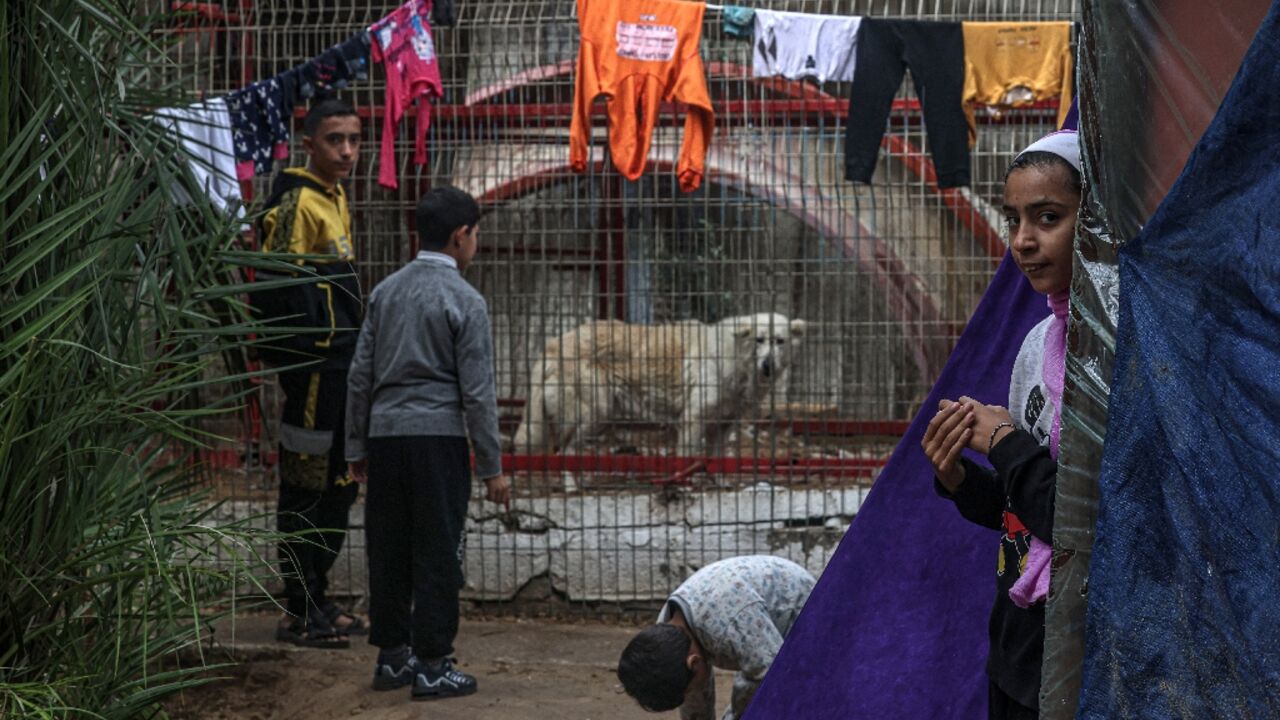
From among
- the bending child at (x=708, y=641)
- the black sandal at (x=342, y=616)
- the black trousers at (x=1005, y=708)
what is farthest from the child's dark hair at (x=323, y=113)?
the black trousers at (x=1005, y=708)

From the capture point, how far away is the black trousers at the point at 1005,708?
8.55 feet

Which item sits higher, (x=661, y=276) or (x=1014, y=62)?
(x=1014, y=62)

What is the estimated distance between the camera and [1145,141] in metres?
2.18

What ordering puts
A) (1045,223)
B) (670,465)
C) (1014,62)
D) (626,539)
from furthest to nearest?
(670,465) → (626,539) → (1014,62) → (1045,223)

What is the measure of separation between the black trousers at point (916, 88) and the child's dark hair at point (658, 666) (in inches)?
105

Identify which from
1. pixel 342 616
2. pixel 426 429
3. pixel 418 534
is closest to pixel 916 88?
pixel 426 429

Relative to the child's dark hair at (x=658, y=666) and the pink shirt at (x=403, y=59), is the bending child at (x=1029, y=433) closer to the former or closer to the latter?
the child's dark hair at (x=658, y=666)

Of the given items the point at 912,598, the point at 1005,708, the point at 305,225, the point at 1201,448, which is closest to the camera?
the point at 1201,448

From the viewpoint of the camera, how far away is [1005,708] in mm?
2672

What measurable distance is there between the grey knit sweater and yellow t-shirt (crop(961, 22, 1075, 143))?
228 cm

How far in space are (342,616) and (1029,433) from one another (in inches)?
163

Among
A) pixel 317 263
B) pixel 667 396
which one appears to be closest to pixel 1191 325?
pixel 317 263

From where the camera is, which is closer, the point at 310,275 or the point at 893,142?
the point at 310,275

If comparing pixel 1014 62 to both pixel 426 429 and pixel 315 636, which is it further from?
pixel 315 636
